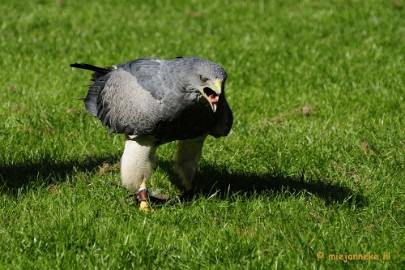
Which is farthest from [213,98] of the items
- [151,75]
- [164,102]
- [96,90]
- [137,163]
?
[96,90]

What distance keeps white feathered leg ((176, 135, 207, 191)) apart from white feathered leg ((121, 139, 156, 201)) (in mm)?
373

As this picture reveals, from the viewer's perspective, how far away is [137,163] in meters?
6.06

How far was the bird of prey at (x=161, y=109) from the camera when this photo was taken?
561 centimetres

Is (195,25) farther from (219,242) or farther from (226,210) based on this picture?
(219,242)

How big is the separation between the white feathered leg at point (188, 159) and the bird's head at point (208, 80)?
0.82 metres

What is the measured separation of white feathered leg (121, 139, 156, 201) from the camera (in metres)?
6.07

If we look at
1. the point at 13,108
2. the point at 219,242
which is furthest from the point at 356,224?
the point at 13,108

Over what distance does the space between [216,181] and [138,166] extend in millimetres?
924

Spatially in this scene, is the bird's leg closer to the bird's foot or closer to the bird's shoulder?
the bird's foot

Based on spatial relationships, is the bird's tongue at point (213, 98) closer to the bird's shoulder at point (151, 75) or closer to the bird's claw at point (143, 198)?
the bird's shoulder at point (151, 75)

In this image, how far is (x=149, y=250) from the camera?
514cm

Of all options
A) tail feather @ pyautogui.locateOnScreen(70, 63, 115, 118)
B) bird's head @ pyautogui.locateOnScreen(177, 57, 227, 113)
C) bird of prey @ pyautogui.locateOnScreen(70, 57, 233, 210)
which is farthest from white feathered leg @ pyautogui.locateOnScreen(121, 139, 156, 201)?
bird's head @ pyautogui.locateOnScreen(177, 57, 227, 113)

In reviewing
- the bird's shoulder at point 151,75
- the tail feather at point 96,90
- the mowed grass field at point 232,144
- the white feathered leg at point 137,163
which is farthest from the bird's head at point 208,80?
the tail feather at point 96,90

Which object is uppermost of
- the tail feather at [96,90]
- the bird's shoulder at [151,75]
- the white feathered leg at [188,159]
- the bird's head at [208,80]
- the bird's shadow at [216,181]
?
the bird's head at [208,80]
